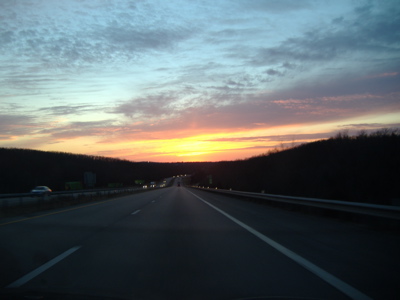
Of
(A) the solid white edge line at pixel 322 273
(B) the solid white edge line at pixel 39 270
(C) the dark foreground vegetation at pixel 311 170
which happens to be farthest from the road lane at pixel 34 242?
(C) the dark foreground vegetation at pixel 311 170

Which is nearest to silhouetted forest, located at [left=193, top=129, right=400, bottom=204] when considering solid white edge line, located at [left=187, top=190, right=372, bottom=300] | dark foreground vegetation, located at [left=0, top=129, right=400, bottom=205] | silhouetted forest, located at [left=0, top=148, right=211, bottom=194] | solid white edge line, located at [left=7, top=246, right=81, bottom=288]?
dark foreground vegetation, located at [left=0, top=129, right=400, bottom=205]

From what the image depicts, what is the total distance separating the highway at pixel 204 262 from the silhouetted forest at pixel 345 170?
433 cm

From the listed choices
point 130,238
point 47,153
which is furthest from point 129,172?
point 130,238

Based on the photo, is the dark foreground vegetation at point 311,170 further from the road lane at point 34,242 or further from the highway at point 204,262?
the road lane at point 34,242

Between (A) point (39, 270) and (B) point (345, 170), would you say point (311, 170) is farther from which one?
(A) point (39, 270)

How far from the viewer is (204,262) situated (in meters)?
7.94

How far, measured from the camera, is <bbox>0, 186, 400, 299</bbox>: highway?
19.3ft

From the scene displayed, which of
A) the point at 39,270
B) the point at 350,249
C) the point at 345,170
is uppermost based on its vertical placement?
the point at 345,170

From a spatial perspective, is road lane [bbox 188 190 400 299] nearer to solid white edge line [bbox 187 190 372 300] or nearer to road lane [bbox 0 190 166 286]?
solid white edge line [bbox 187 190 372 300]

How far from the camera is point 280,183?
55875 millimetres

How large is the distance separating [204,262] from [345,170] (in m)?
32.7

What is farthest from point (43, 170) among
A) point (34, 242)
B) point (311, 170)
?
point (34, 242)

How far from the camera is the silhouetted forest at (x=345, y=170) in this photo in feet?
102

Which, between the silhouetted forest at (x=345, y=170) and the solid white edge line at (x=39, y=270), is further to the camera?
the silhouetted forest at (x=345, y=170)
